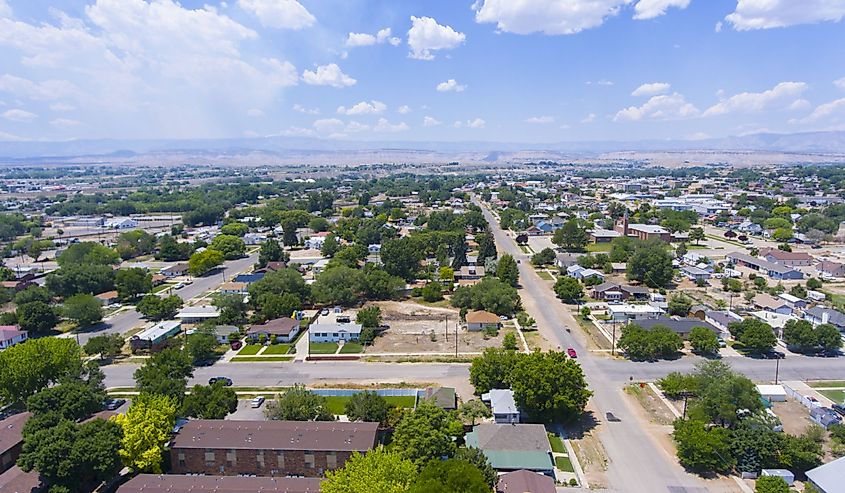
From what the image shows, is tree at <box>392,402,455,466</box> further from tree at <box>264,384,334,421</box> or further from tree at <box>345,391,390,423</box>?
tree at <box>264,384,334,421</box>

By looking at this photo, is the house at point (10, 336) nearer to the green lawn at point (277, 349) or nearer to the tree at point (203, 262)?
the green lawn at point (277, 349)

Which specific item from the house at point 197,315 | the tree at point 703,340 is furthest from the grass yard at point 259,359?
the tree at point 703,340

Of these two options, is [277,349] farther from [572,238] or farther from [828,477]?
[572,238]

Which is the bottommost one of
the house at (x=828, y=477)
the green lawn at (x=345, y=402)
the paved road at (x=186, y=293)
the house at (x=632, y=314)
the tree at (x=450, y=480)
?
the paved road at (x=186, y=293)

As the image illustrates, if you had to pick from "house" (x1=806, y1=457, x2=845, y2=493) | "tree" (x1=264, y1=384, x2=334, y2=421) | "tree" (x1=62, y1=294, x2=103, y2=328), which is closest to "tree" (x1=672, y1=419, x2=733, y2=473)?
"house" (x1=806, y1=457, x2=845, y2=493)

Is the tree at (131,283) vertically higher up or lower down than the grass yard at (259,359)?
higher up

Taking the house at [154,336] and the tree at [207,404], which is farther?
the house at [154,336]

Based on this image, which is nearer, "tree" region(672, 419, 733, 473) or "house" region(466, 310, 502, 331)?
"tree" region(672, 419, 733, 473)
